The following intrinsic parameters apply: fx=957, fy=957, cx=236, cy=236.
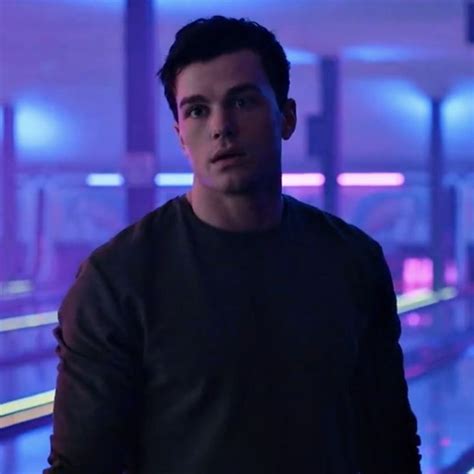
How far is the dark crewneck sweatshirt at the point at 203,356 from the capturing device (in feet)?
3.43

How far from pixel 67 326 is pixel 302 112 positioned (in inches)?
351

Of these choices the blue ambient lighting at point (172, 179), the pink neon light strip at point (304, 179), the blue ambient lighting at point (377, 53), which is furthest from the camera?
the blue ambient lighting at point (172, 179)

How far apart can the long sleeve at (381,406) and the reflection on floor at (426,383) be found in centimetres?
276

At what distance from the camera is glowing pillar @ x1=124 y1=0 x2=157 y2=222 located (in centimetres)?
553

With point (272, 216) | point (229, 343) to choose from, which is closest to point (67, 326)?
point (229, 343)

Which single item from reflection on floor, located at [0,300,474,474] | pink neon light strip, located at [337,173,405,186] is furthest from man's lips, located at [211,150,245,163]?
pink neon light strip, located at [337,173,405,186]

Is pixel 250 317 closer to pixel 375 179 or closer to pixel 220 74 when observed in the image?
pixel 220 74

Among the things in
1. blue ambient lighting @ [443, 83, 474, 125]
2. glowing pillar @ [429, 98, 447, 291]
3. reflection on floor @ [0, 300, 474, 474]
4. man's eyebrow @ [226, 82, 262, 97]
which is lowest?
reflection on floor @ [0, 300, 474, 474]

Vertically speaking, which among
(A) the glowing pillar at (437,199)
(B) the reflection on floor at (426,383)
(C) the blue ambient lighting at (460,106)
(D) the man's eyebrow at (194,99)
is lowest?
(B) the reflection on floor at (426,383)

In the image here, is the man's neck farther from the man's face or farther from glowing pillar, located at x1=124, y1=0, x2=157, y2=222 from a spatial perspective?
glowing pillar, located at x1=124, y1=0, x2=157, y2=222

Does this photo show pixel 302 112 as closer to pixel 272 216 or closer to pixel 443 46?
pixel 443 46

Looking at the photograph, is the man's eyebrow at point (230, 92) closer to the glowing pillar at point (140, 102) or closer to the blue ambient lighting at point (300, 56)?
the glowing pillar at point (140, 102)

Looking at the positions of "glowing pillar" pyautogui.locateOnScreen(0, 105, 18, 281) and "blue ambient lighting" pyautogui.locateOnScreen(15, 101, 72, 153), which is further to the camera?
"blue ambient lighting" pyautogui.locateOnScreen(15, 101, 72, 153)

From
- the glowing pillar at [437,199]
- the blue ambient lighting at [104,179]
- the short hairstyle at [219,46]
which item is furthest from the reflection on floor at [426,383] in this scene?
the blue ambient lighting at [104,179]
